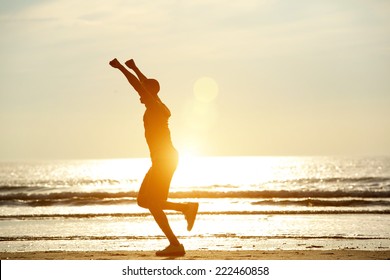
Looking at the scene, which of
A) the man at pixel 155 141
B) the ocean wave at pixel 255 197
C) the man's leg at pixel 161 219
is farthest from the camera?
the ocean wave at pixel 255 197

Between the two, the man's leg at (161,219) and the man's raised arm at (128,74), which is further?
the man's leg at (161,219)

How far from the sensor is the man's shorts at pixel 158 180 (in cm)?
973

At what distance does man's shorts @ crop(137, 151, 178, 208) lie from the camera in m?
9.73

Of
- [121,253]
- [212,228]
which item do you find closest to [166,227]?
[121,253]

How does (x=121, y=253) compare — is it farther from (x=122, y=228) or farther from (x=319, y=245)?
(x=122, y=228)

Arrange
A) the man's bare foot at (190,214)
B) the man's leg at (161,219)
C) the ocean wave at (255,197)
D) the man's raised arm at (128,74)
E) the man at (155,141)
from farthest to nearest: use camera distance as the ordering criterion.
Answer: the ocean wave at (255,197), the man's bare foot at (190,214), the man's leg at (161,219), the man at (155,141), the man's raised arm at (128,74)

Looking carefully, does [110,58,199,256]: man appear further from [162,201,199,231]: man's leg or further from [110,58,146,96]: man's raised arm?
[162,201,199,231]: man's leg

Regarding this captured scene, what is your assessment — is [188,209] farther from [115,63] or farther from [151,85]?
[115,63]

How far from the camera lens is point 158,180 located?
9.78m

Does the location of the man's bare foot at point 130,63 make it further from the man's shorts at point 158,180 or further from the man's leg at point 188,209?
the man's leg at point 188,209

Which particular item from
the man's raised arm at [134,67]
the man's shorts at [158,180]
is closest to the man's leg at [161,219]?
the man's shorts at [158,180]

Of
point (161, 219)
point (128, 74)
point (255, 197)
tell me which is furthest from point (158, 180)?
point (255, 197)

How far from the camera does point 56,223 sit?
819 inches

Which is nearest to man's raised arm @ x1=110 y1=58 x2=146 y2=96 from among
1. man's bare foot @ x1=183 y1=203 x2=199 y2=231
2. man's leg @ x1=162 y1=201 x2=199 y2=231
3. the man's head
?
the man's head
